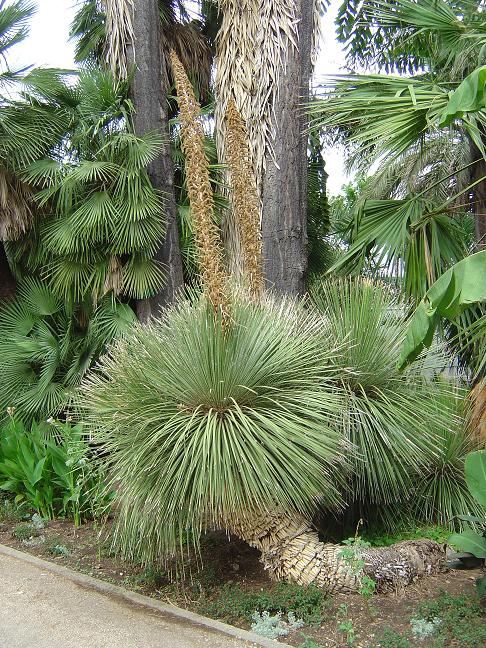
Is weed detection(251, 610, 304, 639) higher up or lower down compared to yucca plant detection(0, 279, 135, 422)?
lower down

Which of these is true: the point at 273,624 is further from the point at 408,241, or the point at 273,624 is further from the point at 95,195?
the point at 95,195

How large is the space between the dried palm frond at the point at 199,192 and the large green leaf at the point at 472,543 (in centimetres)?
223

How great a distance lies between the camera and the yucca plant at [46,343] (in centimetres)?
866

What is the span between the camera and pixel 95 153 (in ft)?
28.3

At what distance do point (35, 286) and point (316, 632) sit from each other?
6053 millimetres

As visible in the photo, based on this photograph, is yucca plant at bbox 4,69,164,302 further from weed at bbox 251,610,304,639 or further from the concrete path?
weed at bbox 251,610,304,639

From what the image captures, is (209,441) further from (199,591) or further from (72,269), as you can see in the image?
(72,269)

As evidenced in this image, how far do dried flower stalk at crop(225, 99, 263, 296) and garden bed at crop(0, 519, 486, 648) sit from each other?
2.27 meters

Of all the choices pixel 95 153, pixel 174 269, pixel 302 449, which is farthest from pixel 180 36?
pixel 302 449

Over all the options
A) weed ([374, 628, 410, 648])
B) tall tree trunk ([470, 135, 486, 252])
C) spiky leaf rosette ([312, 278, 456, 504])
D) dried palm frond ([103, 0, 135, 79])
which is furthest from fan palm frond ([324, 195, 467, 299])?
dried palm frond ([103, 0, 135, 79])

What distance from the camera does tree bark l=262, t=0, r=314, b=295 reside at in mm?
8078

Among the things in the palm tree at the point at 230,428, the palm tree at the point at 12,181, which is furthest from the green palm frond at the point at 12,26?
the palm tree at the point at 230,428

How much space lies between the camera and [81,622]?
5160 mm

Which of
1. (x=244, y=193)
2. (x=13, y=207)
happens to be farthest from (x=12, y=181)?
(x=244, y=193)
